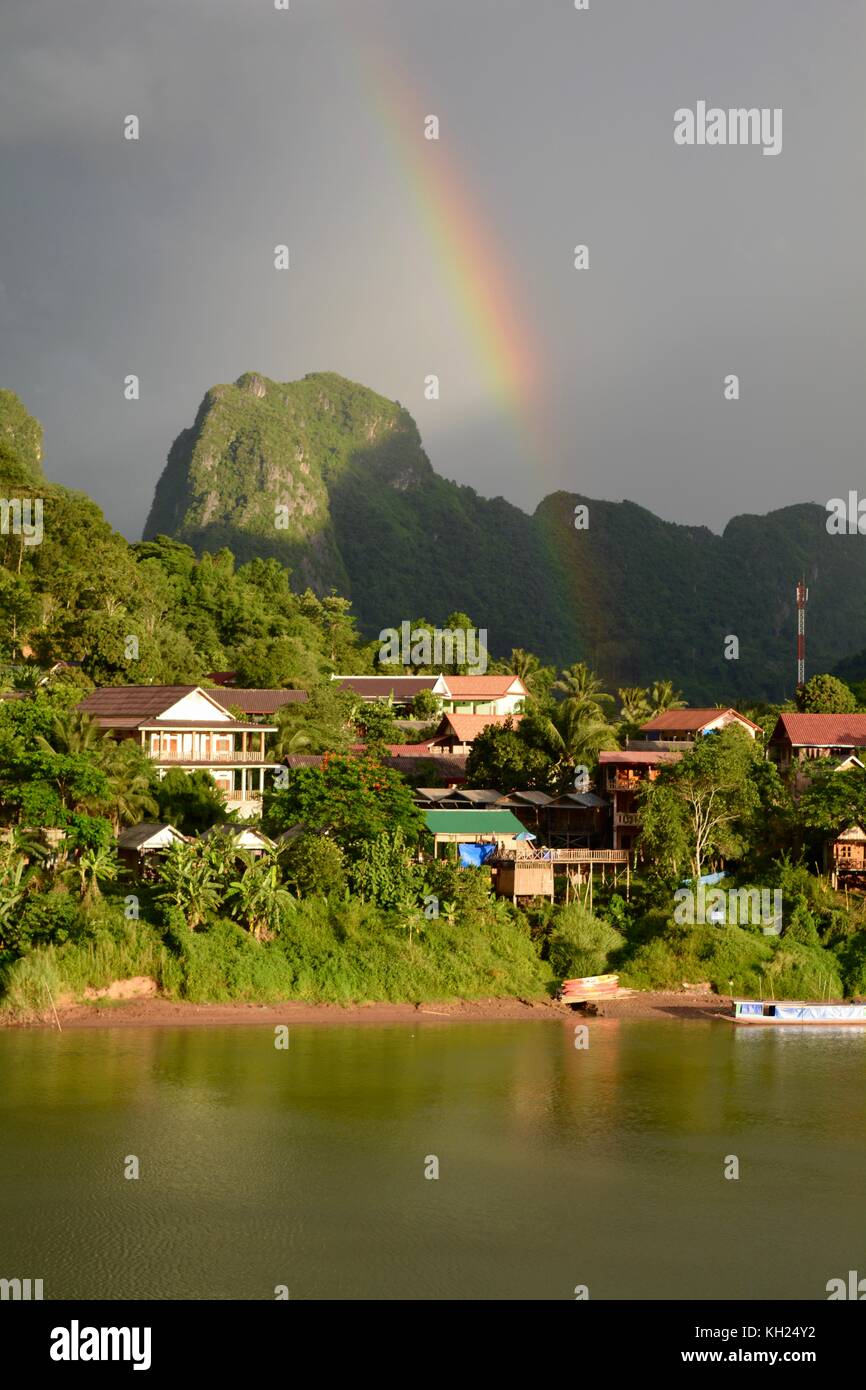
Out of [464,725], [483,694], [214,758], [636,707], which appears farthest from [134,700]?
[483,694]

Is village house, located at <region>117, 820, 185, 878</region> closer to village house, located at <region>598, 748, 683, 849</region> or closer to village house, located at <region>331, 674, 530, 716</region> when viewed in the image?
village house, located at <region>598, 748, 683, 849</region>

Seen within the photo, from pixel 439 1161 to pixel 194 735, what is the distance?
20435 millimetres

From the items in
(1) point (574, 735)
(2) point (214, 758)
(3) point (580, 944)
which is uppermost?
(1) point (574, 735)

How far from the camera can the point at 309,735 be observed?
43.5 metres

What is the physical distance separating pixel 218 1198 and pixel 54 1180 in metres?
2.47

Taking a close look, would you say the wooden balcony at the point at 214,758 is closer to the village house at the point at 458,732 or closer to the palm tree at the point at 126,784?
the palm tree at the point at 126,784

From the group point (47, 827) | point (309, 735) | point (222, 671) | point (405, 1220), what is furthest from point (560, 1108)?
point (222, 671)

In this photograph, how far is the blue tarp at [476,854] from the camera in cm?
3441

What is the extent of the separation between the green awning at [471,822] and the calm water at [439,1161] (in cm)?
655

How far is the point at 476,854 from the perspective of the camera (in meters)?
34.8

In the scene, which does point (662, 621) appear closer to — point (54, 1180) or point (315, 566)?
point (315, 566)

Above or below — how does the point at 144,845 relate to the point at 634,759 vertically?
below

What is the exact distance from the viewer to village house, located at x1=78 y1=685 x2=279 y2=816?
127ft

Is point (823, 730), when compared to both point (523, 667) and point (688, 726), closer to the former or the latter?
point (688, 726)
